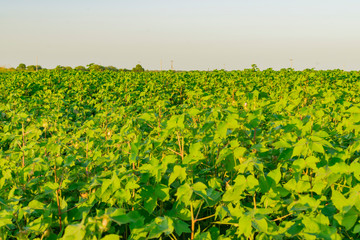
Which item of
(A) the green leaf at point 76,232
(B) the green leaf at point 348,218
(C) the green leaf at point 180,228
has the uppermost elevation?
(A) the green leaf at point 76,232

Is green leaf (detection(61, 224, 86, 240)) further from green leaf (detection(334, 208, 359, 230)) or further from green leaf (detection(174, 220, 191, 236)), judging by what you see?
green leaf (detection(334, 208, 359, 230))

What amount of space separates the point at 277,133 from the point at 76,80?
12559mm

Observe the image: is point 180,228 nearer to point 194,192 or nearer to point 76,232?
point 194,192

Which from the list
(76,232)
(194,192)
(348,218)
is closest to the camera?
(76,232)

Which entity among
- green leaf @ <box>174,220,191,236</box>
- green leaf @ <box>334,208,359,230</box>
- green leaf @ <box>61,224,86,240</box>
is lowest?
green leaf @ <box>174,220,191,236</box>

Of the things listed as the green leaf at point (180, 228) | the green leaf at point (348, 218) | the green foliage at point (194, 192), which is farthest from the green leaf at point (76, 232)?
the green leaf at point (348, 218)

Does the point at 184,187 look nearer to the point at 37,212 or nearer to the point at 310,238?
the point at 310,238

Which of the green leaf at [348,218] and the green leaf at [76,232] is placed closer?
the green leaf at [76,232]

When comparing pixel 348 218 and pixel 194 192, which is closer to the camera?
pixel 348 218

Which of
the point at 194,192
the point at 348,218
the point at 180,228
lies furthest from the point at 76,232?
the point at 348,218

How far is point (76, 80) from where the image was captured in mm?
14242

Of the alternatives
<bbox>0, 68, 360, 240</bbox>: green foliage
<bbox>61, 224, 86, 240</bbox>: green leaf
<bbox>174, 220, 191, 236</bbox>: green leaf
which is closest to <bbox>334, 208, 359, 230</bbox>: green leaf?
<bbox>0, 68, 360, 240</bbox>: green foliage

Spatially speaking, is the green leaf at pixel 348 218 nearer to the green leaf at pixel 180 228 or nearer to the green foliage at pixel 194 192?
the green foliage at pixel 194 192

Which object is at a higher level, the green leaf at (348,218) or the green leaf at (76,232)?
the green leaf at (76,232)
